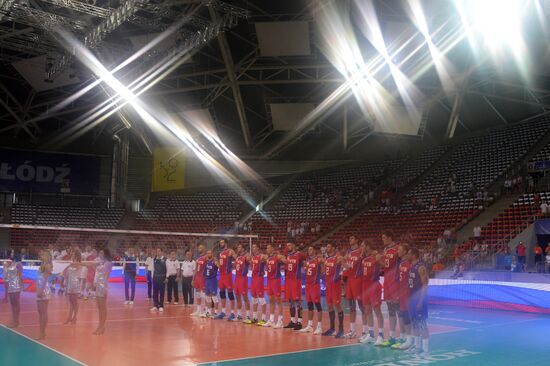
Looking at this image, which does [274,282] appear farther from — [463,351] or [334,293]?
[463,351]

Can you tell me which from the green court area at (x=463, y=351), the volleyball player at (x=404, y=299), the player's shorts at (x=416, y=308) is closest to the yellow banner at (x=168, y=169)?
the green court area at (x=463, y=351)

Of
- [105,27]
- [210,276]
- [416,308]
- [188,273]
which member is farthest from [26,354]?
[105,27]

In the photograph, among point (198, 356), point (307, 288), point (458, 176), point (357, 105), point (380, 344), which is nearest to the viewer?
point (198, 356)

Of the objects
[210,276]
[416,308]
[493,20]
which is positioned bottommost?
[416,308]

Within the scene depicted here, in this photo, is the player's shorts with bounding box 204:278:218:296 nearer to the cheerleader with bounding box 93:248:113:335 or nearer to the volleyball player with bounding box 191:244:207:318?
the volleyball player with bounding box 191:244:207:318

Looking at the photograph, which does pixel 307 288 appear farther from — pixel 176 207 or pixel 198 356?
pixel 176 207

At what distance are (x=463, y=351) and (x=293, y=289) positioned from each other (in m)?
3.81

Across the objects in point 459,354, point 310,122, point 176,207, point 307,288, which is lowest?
point 459,354

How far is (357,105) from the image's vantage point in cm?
3142

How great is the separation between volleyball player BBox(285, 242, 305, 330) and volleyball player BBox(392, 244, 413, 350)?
2.77 metres

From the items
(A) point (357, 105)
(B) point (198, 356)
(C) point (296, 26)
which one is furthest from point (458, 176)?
(B) point (198, 356)

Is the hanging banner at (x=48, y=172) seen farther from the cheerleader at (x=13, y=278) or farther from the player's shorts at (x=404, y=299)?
the player's shorts at (x=404, y=299)

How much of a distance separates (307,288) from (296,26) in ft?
46.5

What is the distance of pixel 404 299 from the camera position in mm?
9312
